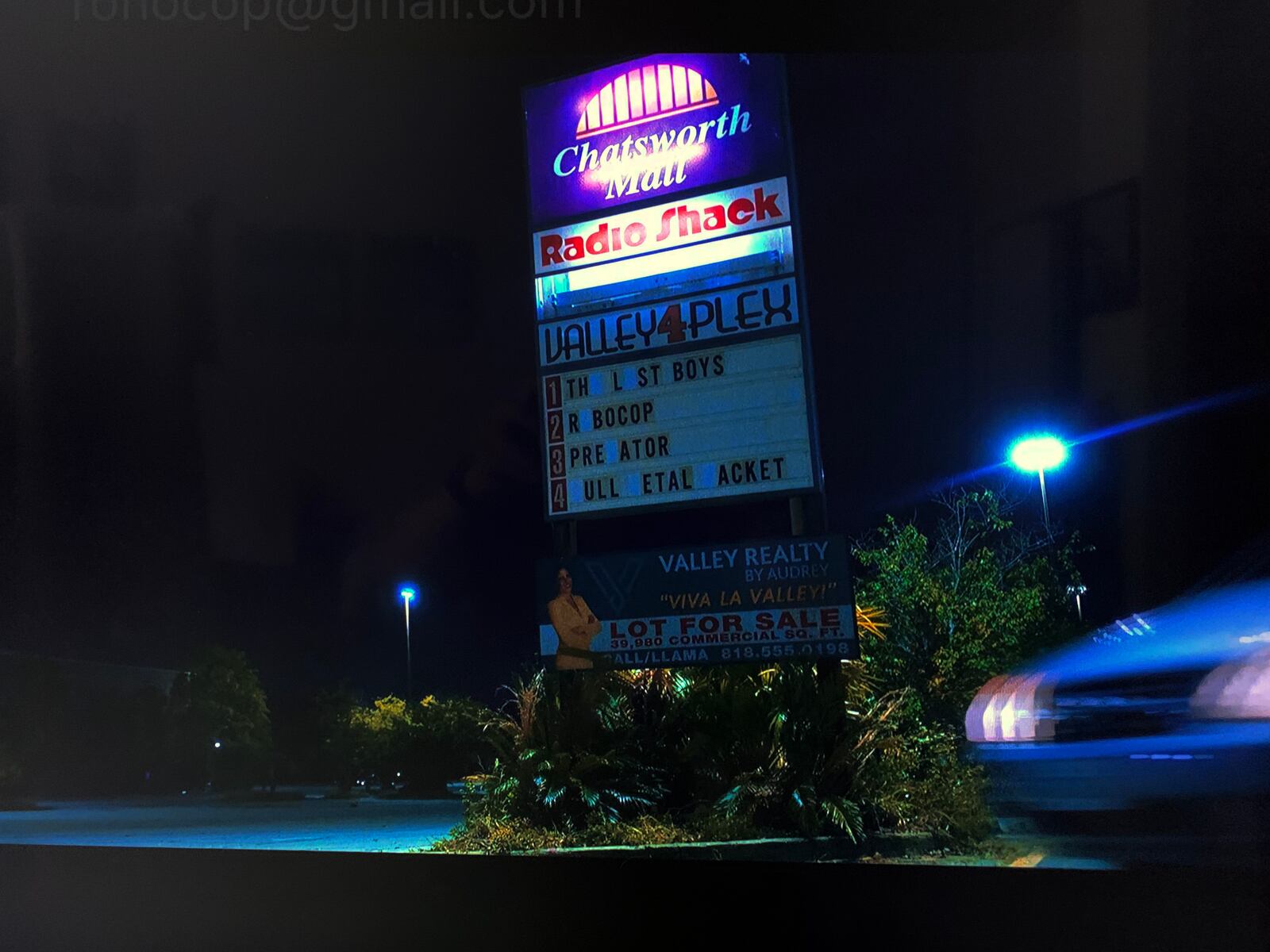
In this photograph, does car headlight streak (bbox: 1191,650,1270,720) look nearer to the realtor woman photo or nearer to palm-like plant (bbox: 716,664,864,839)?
palm-like plant (bbox: 716,664,864,839)

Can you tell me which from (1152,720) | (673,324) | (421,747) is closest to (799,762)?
(673,324)

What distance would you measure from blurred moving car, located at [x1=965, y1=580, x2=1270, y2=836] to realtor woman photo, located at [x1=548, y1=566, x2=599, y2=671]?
433 cm

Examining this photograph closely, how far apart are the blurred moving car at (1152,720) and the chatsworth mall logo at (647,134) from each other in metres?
5.74

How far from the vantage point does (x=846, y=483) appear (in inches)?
613

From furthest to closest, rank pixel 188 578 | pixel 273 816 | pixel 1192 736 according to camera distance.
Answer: pixel 188 578, pixel 273 816, pixel 1192 736

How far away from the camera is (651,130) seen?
31.6 ft

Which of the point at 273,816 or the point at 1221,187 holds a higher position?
the point at 1221,187

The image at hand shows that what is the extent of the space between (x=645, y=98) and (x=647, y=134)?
0.35 meters

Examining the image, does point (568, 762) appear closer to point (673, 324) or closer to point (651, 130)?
point (673, 324)

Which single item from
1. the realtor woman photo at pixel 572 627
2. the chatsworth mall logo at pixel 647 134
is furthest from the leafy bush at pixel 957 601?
the chatsworth mall logo at pixel 647 134

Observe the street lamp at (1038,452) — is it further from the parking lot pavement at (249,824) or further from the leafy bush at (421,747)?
the leafy bush at (421,747)

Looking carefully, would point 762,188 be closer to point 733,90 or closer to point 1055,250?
point 733,90

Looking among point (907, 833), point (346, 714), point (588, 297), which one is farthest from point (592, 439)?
point (346, 714)

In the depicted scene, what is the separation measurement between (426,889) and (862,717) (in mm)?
4229
